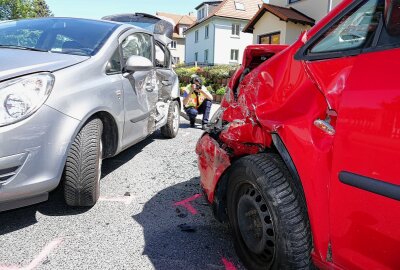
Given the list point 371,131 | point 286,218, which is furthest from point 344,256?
point 371,131

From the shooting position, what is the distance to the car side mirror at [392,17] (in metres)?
1.41

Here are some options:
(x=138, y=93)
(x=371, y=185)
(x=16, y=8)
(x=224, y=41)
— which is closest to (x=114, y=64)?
(x=138, y=93)

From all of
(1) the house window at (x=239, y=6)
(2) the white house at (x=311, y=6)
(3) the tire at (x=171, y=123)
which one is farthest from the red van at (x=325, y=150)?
(1) the house window at (x=239, y=6)

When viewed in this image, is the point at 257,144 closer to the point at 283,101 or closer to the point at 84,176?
the point at 283,101

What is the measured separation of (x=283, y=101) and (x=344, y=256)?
2.70 feet

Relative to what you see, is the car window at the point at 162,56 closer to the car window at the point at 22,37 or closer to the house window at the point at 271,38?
the car window at the point at 22,37

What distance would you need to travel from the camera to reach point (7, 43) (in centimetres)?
345

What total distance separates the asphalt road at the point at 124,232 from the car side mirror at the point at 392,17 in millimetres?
1639

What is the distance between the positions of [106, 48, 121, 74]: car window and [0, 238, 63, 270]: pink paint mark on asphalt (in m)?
1.58

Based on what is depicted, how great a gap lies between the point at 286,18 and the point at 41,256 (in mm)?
14103

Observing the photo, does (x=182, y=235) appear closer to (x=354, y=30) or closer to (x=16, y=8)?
(x=354, y=30)

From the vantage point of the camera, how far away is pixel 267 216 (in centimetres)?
203

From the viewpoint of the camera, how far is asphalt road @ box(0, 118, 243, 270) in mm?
2336

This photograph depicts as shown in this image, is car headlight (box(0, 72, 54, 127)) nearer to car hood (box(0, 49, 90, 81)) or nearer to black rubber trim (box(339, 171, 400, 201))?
car hood (box(0, 49, 90, 81))
